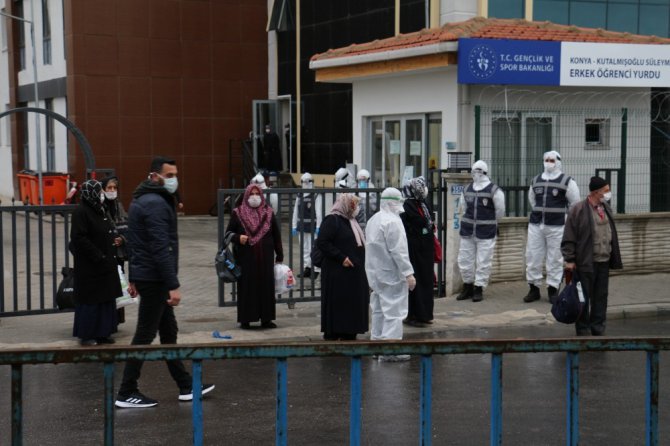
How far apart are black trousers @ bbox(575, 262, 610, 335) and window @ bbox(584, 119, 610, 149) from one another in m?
5.46

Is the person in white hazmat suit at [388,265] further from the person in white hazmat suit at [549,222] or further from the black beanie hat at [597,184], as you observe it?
the person in white hazmat suit at [549,222]

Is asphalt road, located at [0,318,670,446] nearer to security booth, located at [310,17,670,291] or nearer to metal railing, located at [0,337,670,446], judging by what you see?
metal railing, located at [0,337,670,446]

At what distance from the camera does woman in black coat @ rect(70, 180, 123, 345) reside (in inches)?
394

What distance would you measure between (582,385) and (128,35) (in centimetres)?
2248

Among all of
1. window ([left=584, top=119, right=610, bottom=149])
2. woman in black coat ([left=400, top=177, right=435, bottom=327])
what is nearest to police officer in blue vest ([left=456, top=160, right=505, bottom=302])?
woman in black coat ([left=400, top=177, right=435, bottom=327])

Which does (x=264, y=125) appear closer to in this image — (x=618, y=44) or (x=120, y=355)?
(x=618, y=44)

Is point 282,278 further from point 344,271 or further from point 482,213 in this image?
point 482,213

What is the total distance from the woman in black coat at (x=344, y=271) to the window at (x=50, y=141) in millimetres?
23238

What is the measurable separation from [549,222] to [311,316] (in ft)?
11.0

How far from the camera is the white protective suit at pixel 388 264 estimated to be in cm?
995

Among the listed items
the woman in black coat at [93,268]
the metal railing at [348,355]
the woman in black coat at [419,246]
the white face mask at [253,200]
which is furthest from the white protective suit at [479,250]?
the metal railing at [348,355]

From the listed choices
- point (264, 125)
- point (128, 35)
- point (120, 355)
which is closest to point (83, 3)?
point (128, 35)

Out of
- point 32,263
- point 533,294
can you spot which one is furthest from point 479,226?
point 32,263

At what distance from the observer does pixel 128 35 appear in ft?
94.2
